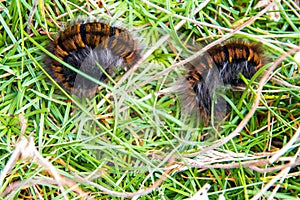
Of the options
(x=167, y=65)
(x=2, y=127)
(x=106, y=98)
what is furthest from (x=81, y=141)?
(x=167, y=65)

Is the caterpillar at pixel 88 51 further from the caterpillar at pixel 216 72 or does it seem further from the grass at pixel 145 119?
the caterpillar at pixel 216 72

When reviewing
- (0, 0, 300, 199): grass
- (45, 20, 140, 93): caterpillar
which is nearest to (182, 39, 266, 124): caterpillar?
(0, 0, 300, 199): grass

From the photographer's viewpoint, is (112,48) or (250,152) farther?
(250,152)

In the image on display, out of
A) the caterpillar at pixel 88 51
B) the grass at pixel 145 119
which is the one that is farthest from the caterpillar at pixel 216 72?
the caterpillar at pixel 88 51

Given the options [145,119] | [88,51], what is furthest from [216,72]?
[88,51]

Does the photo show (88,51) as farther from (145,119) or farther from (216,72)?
(216,72)

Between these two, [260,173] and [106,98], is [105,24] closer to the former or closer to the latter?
[106,98]
